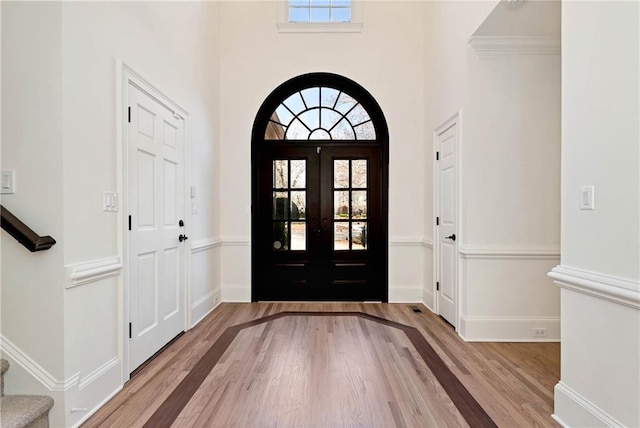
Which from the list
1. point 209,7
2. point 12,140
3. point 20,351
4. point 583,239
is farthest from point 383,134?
point 20,351

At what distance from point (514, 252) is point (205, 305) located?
10.3 feet

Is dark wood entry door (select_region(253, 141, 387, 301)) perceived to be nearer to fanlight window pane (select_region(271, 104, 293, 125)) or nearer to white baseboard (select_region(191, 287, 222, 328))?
fanlight window pane (select_region(271, 104, 293, 125))

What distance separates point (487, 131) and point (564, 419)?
220 centimetres

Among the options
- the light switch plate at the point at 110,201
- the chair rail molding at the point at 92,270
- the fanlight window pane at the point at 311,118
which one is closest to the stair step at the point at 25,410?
the chair rail molding at the point at 92,270

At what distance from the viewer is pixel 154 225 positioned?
279 cm

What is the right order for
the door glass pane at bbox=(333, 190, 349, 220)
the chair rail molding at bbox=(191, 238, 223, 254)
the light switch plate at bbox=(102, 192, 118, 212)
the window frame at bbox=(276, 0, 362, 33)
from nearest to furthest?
the light switch plate at bbox=(102, 192, 118, 212) < the chair rail molding at bbox=(191, 238, 223, 254) < the window frame at bbox=(276, 0, 362, 33) < the door glass pane at bbox=(333, 190, 349, 220)

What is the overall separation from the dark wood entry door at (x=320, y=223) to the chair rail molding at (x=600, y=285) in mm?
2749

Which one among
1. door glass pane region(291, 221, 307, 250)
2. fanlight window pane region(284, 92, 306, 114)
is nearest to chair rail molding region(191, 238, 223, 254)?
door glass pane region(291, 221, 307, 250)

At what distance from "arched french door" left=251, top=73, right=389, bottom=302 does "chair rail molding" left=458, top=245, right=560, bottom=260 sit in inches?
60.3

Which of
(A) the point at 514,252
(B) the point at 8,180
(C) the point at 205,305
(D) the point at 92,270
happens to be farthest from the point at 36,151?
(A) the point at 514,252

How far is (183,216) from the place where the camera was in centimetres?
332

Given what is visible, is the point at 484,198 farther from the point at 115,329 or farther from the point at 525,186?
the point at 115,329

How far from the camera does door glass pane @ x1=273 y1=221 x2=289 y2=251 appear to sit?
4586mm

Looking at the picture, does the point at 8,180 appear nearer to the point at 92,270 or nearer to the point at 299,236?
the point at 92,270
